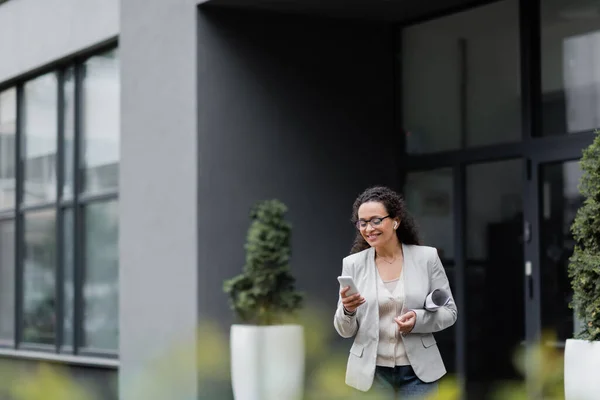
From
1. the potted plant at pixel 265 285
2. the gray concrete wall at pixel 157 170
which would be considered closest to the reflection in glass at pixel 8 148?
the gray concrete wall at pixel 157 170

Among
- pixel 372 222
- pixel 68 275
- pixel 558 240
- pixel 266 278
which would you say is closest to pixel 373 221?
pixel 372 222

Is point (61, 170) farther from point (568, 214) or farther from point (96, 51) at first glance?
point (568, 214)

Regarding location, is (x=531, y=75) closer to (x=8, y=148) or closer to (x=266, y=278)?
(x=266, y=278)

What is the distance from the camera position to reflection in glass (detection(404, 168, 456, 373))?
8.68m

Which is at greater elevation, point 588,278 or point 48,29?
point 48,29

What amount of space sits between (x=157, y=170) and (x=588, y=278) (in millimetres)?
4366

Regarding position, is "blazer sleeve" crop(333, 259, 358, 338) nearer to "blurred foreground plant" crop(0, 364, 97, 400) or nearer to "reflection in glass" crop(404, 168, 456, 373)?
"blurred foreground plant" crop(0, 364, 97, 400)

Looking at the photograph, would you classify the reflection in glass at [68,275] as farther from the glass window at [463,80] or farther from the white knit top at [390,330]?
the white knit top at [390,330]

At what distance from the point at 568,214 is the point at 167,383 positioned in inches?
279

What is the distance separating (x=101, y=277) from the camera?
10109 mm

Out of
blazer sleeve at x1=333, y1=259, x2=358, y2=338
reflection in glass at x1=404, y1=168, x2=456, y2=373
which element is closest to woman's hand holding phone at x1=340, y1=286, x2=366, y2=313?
blazer sleeve at x1=333, y1=259, x2=358, y2=338

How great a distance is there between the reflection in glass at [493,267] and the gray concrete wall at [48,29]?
3715 millimetres

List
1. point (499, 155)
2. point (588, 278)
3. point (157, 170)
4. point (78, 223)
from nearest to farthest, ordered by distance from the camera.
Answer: point (588, 278), point (499, 155), point (157, 170), point (78, 223)

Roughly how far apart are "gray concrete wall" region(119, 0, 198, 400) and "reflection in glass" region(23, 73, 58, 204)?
1967mm
